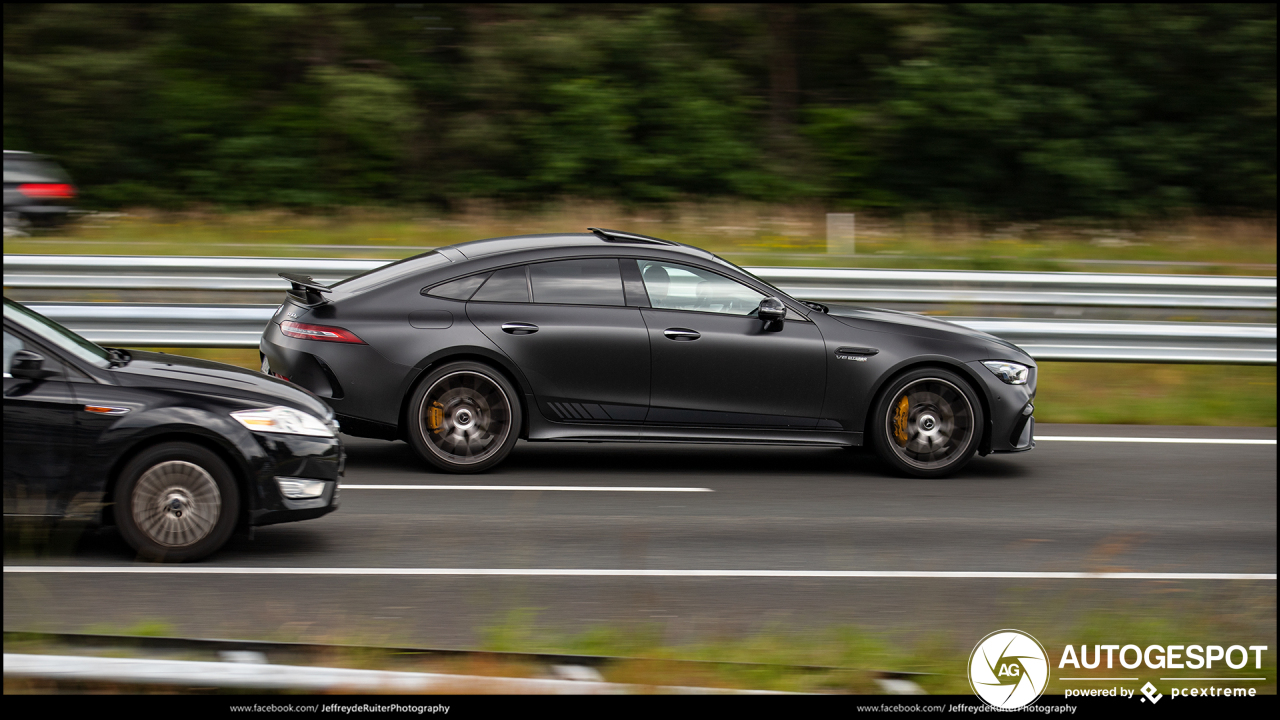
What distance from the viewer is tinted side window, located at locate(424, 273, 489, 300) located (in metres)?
8.35

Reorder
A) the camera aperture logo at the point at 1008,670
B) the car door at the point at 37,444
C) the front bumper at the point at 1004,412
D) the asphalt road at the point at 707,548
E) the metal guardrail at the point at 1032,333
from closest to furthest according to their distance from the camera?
the camera aperture logo at the point at 1008,670 → the asphalt road at the point at 707,548 → the car door at the point at 37,444 → the front bumper at the point at 1004,412 → the metal guardrail at the point at 1032,333

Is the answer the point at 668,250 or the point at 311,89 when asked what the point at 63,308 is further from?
the point at 311,89

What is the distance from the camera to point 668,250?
858 cm

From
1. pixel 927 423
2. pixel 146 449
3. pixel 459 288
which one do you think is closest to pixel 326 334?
pixel 459 288

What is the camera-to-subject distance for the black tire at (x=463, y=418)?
820cm

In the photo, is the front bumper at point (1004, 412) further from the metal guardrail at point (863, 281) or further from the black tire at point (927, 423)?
the metal guardrail at point (863, 281)

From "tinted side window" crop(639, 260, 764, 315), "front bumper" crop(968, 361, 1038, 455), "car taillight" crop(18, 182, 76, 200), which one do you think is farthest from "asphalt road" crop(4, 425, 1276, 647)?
"car taillight" crop(18, 182, 76, 200)

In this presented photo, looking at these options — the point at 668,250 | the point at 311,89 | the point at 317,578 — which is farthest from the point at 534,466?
the point at 311,89

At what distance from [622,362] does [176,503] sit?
3.12 m

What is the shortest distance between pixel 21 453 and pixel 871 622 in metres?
3.81

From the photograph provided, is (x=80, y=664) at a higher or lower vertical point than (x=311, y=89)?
lower

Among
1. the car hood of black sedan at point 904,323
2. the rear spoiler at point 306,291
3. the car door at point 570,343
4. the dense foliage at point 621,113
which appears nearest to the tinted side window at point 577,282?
the car door at point 570,343

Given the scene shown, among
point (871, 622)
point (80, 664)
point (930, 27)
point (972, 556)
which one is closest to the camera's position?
point (80, 664)

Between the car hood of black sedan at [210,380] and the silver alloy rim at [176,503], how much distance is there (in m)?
0.40
